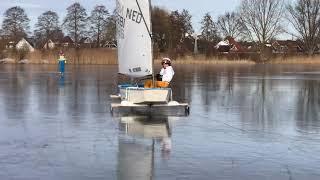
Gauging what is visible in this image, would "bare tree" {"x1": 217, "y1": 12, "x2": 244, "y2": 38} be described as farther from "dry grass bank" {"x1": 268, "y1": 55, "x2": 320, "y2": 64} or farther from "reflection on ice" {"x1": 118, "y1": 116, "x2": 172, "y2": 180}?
"reflection on ice" {"x1": 118, "y1": 116, "x2": 172, "y2": 180}

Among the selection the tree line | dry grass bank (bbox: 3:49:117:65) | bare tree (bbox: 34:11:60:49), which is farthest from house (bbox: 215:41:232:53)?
dry grass bank (bbox: 3:49:117:65)

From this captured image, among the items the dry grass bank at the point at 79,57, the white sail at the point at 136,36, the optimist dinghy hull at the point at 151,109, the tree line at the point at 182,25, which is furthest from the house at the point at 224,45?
the optimist dinghy hull at the point at 151,109

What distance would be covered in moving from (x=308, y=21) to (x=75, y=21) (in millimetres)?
38043

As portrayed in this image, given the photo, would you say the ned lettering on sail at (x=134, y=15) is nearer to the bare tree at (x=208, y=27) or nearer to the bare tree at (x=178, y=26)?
the bare tree at (x=178, y=26)

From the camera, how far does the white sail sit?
16797mm

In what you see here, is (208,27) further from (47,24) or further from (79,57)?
(79,57)

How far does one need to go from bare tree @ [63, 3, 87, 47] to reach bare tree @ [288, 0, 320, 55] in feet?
115

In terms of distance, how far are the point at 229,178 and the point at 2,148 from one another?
395cm

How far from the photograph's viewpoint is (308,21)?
89938 mm

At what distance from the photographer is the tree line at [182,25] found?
85.1 meters

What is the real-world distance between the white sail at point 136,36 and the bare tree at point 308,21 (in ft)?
244

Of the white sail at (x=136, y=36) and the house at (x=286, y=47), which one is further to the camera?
the house at (x=286, y=47)

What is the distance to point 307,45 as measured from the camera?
89.8 metres

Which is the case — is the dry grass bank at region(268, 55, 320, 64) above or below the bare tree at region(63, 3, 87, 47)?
below
